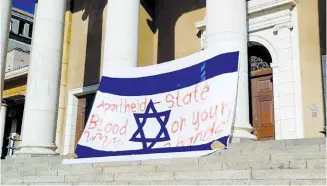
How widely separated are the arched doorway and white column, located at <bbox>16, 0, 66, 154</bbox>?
6.48 m

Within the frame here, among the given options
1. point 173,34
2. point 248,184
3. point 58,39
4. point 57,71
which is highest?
point 173,34

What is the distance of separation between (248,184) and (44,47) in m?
9.29

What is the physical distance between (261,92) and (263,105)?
478 millimetres

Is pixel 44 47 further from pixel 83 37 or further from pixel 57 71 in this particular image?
pixel 83 37

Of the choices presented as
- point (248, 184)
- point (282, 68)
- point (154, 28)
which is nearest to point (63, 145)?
point (154, 28)

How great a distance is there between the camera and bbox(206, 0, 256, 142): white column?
953 cm

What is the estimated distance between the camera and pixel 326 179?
5352 mm

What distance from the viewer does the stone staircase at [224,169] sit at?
589cm

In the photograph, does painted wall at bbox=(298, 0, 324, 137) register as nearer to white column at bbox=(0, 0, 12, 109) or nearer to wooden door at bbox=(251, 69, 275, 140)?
wooden door at bbox=(251, 69, 275, 140)

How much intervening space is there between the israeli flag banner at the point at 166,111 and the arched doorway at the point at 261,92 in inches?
229

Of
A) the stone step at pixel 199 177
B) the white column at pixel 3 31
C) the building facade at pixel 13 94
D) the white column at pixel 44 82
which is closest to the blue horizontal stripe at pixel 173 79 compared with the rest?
the stone step at pixel 199 177

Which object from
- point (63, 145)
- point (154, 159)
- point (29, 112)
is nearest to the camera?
point (154, 159)

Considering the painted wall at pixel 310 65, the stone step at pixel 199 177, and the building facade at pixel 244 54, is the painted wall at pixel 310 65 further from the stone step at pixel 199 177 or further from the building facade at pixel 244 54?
the stone step at pixel 199 177

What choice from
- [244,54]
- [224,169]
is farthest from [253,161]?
[244,54]
